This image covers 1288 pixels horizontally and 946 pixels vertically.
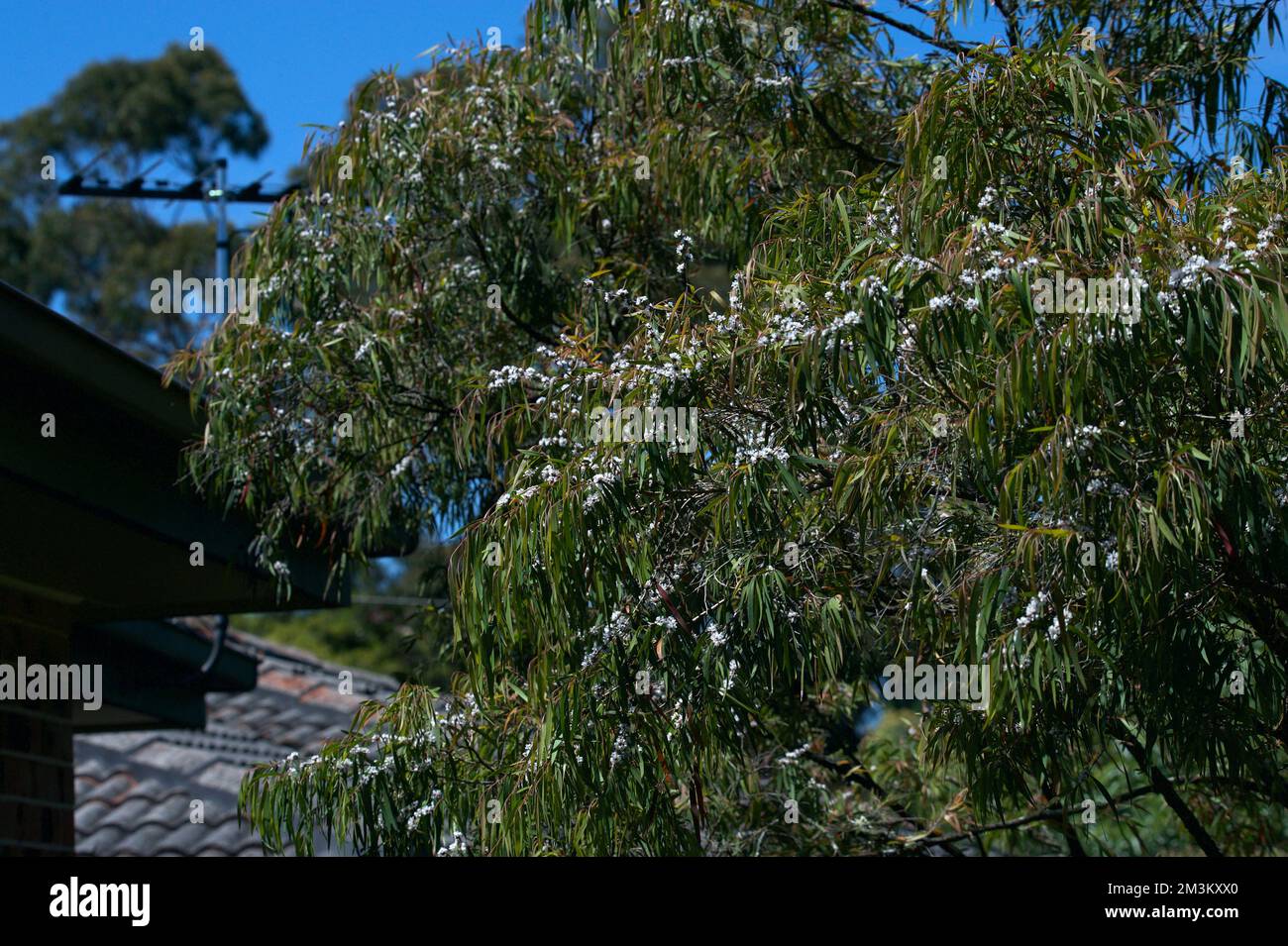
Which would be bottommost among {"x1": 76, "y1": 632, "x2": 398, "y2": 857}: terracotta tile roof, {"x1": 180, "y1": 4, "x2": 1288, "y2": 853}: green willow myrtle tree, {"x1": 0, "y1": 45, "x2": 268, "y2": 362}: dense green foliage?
{"x1": 76, "y1": 632, "x2": 398, "y2": 857}: terracotta tile roof

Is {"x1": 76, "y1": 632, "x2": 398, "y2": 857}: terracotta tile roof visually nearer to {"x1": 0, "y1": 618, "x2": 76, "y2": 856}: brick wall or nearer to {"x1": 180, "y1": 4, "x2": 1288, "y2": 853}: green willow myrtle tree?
{"x1": 0, "y1": 618, "x2": 76, "y2": 856}: brick wall

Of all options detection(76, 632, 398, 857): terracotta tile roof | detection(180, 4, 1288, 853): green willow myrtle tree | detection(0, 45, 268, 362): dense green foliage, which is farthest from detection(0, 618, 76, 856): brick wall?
detection(0, 45, 268, 362): dense green foliage

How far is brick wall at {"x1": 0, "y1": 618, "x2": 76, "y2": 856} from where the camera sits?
564 centimetres

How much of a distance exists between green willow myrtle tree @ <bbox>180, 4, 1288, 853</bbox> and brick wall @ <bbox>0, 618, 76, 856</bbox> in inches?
53.4

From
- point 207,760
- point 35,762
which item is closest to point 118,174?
point 207,760

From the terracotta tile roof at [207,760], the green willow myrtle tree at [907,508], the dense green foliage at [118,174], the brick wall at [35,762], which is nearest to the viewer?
the green willow myrtle tree at [907,508]

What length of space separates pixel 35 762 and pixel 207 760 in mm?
3980

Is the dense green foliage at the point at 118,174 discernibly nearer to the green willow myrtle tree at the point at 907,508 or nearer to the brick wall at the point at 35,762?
the brick wall at the point at 35,762

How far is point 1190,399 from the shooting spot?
3752 millimetres

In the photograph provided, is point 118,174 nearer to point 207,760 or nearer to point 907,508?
point 207,760

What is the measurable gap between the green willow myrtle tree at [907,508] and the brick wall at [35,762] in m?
1.36

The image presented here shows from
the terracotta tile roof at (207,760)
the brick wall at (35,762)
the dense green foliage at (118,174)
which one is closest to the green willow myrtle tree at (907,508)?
the brick wall at (35,762)

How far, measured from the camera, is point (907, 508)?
3.91m

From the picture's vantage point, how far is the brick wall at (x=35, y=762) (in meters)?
5.64
